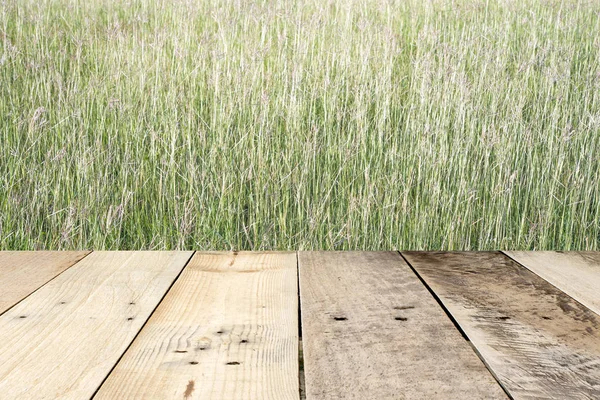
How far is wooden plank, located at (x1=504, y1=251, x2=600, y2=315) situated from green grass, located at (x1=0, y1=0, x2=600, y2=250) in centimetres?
64

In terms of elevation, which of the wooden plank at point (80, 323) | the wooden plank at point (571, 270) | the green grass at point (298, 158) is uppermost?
the green grass at point (298, 158)

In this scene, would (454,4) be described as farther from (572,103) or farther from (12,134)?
(12,134)

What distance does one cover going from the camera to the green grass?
6.81ft

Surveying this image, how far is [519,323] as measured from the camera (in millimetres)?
1001

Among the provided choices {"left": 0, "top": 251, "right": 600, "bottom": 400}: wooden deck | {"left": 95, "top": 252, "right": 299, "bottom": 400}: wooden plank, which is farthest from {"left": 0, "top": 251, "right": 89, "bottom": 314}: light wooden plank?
{"left": 95, "top": 252, "right": 299, "bottom": 400}: wooden plank

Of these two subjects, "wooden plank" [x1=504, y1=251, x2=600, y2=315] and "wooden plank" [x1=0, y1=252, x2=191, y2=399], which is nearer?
"wooden plank" [x1=0, y1=252, x2=191, y2=399]

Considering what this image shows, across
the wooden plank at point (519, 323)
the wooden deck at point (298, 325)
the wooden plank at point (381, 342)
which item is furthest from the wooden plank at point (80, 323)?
the wooden plank at point (519, 323)

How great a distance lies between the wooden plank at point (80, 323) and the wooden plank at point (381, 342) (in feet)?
0.87

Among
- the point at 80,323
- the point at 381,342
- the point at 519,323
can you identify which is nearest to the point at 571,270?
the point at 519,323

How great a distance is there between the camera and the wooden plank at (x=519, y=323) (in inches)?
32.0

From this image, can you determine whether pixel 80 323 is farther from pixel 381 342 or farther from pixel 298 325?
pixel 381 342

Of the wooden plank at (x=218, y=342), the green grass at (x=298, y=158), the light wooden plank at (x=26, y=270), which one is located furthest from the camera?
the green grass at (x=298, y=158)

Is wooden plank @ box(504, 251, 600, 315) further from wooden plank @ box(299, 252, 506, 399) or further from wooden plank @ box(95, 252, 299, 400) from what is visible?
wooden plank @ box(95, 252, 299, 400)

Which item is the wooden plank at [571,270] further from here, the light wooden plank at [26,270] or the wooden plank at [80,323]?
the light wooden plank at [26,270]
